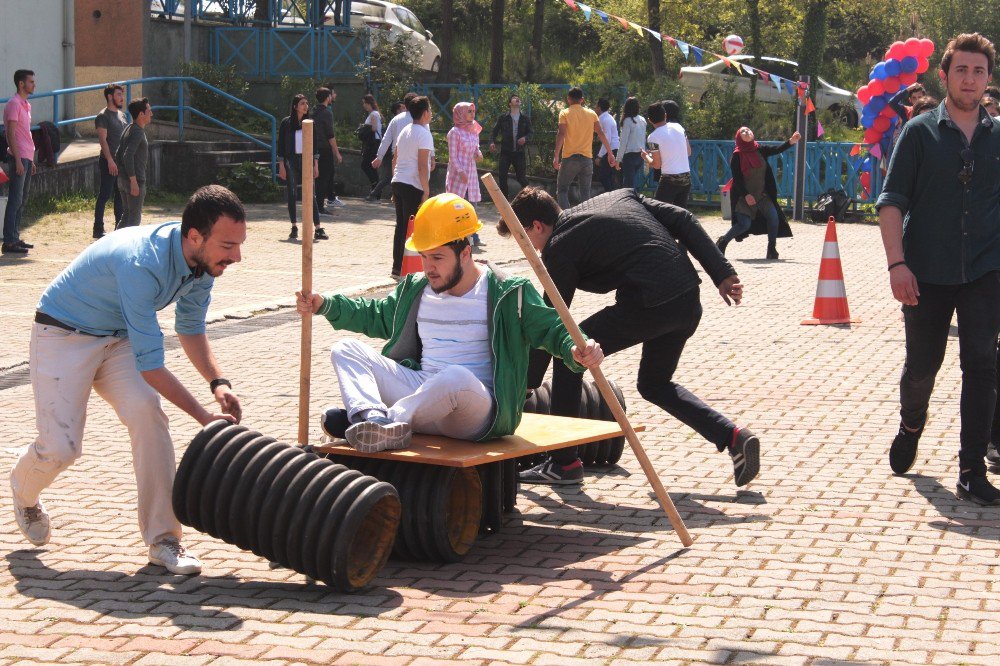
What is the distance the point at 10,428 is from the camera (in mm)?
8148

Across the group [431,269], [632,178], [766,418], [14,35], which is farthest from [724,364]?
[14,35]

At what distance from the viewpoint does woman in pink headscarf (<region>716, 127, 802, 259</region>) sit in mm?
17172

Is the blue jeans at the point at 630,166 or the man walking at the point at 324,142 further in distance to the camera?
the blue jeans at the point at 630,166

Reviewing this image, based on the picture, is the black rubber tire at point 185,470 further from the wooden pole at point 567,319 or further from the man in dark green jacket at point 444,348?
the wooden pole at point 567,319

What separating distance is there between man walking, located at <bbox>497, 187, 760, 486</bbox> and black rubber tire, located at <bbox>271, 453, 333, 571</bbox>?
1878 mm

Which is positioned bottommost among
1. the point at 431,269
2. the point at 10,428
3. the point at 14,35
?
the point at 10,428

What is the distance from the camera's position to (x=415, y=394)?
5.77m

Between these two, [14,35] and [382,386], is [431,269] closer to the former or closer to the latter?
[382,386]

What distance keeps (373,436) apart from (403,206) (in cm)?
973

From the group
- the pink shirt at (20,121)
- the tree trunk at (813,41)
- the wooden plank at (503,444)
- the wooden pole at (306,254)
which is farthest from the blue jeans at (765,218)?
the tree trunk at (813,41)

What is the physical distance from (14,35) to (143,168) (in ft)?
23.8

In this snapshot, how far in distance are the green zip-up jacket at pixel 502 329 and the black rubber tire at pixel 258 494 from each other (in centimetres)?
91

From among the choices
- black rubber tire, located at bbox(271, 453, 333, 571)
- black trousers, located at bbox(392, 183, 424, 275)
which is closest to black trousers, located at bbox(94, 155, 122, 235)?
black trousers, located at bbox(392, 183, 424, 275)

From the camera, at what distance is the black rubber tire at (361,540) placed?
5035mm
